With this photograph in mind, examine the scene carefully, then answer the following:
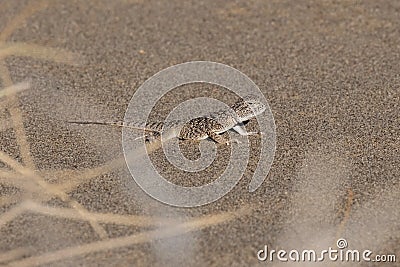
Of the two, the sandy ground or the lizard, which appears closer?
the sandy ground

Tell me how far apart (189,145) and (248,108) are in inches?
19.8

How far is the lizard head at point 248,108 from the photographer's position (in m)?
4.73

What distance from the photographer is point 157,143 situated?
4.64 meters

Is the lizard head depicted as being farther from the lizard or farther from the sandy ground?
the sandy ground

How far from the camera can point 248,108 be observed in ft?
15.6

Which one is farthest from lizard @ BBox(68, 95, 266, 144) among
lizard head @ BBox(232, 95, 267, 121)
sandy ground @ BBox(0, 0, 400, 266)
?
sandy ground @ BBox(0, 0, 400, 266)

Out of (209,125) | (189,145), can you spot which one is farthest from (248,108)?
(189,145)

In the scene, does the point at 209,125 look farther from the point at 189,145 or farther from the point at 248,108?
the point at 248,108

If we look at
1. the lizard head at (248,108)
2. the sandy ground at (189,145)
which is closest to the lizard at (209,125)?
the lizard head at (248,108)

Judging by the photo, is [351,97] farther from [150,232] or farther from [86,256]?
[86,256]

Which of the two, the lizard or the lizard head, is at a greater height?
the lizard head

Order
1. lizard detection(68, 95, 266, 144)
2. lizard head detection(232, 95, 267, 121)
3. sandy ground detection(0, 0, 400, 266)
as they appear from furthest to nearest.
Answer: lizard head detection(232, 95, 267, 121) → lizard detection(68, 95, 266, 144) → sandy ground detection(0, 0, 400, 266)

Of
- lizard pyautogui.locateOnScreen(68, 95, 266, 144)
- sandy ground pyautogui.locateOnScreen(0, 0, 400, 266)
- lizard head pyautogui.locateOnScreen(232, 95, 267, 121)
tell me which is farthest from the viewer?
lizard head pyautogui.locateOnScreen(232, 95, 267, 121)

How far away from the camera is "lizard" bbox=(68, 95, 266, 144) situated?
15.2ft
